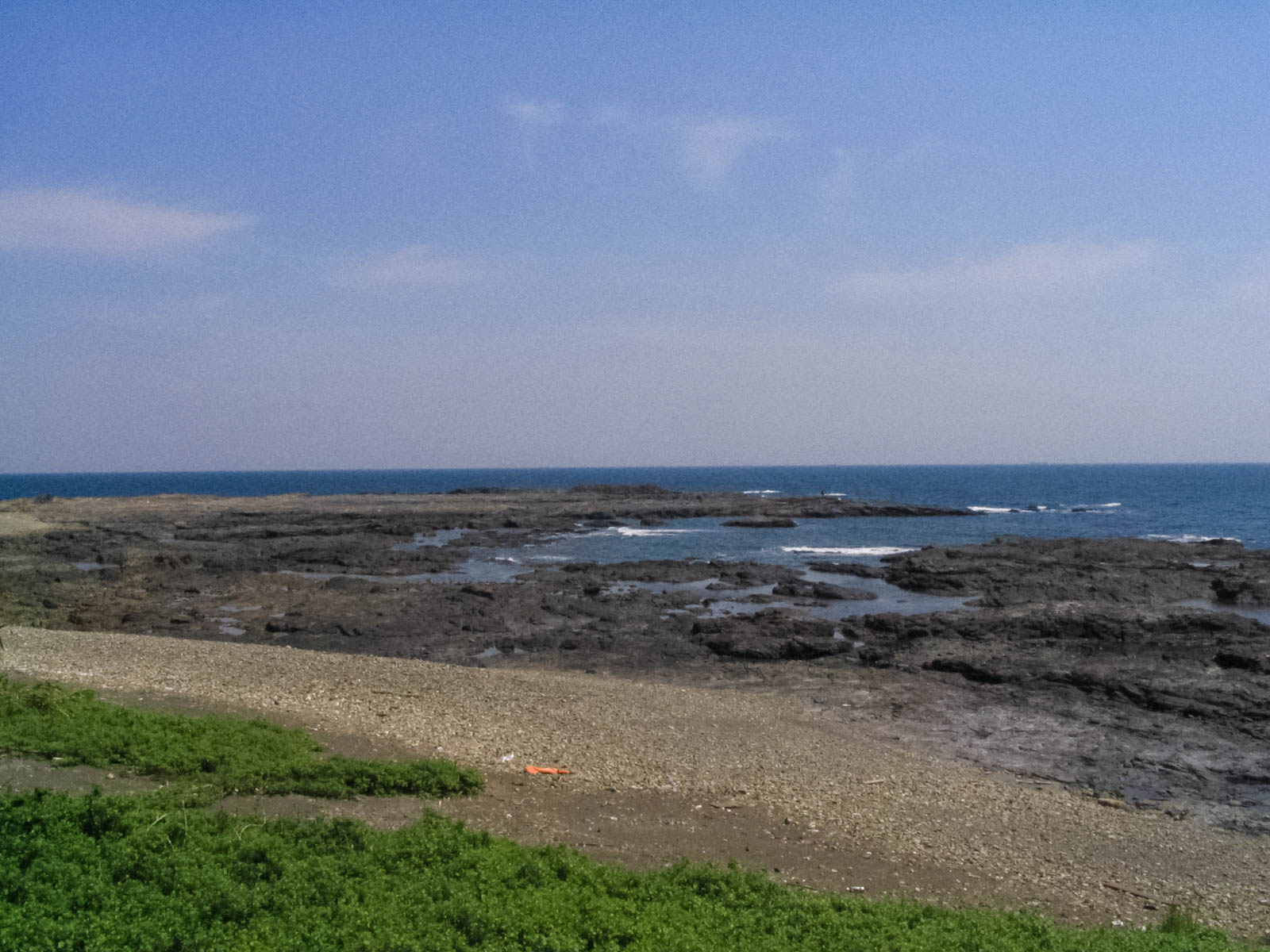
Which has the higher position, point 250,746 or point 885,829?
point 250,746

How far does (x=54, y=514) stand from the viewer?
7388 cm

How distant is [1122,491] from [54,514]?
129 metres

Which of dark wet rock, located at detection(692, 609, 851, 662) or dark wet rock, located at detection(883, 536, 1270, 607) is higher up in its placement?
dark wet rock, located at detection(883, 536, 1270, 607)

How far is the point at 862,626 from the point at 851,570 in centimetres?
1581

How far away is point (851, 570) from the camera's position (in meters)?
45.2

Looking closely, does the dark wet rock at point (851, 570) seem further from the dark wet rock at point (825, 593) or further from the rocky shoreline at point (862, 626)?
the dark wet rock at point (825, 593)

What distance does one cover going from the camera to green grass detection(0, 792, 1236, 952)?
729 cm

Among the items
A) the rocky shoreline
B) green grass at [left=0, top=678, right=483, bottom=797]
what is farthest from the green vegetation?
the rocky shoreline

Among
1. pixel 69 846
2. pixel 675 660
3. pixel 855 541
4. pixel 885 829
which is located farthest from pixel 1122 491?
pixel 69 846

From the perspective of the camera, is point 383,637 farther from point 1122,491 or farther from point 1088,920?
point 1122,491

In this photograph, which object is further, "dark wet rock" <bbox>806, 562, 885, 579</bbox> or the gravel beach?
"dark wet rock" <bbox>806, 562, 885, 579</bbox>

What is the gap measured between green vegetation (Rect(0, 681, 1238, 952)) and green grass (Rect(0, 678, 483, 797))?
3.92 ft

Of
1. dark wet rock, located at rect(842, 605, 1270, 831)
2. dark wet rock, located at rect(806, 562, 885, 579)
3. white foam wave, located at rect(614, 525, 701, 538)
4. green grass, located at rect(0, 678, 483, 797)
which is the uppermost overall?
green grass, located at rect(0, 678, 483, 797)

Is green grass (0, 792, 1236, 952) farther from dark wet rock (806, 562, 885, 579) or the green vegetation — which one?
dark wet rock (806, 562, 885, 579)
